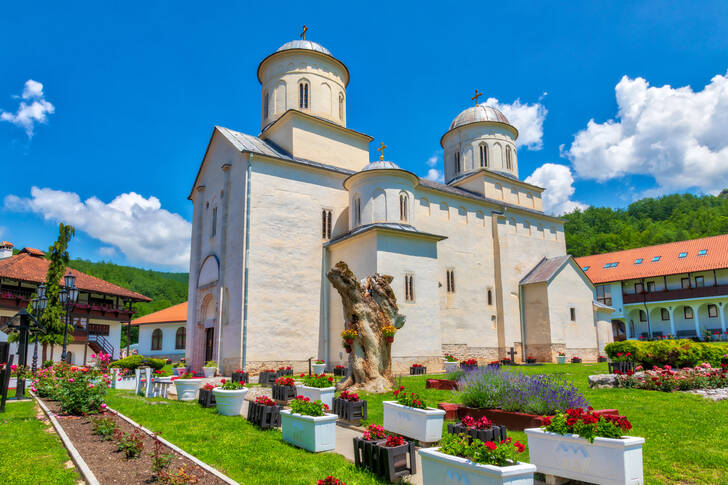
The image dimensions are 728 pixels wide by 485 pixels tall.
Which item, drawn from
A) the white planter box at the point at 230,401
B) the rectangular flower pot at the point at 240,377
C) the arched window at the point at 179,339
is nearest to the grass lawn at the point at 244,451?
the white planter box at the point at 230,401

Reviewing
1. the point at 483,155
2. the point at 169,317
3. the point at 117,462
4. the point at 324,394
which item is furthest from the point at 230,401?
the point at 169,317

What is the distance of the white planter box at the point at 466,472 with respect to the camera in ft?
13.5

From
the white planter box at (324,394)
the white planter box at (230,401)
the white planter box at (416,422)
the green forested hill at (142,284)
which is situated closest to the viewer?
the white planter box at (416,422)

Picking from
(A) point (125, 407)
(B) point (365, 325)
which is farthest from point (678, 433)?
(A) point (125, 407)

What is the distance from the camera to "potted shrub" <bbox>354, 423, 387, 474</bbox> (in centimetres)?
596

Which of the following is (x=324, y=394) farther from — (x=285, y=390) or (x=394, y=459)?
(x=394, y=459)

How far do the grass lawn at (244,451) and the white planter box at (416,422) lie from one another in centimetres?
144

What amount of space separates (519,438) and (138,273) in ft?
314

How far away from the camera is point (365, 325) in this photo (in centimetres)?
1417

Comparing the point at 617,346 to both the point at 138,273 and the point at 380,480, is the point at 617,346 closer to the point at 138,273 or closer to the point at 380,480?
the point at 380,480

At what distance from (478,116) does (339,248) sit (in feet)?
56.2

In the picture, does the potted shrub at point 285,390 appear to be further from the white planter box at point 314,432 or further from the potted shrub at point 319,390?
the white planter box at point 314,432

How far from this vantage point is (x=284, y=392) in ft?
40.3

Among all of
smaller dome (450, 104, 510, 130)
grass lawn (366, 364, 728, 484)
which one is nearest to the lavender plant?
grass lawn (366, 364, 728, 484)
